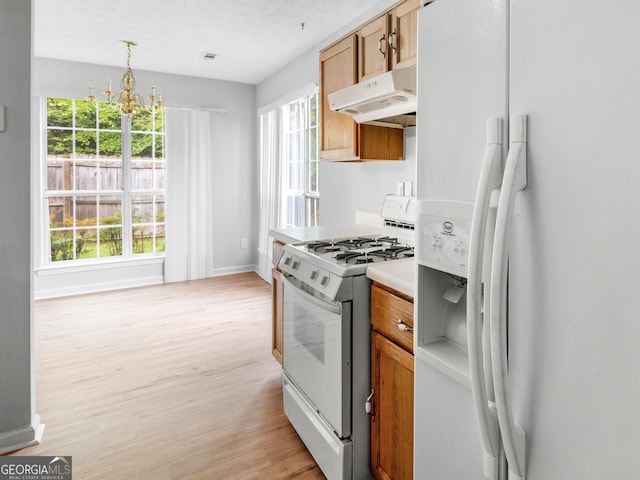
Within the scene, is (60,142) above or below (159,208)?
above

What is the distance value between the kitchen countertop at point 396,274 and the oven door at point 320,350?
17 centimetres

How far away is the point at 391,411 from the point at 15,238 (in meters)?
1.91

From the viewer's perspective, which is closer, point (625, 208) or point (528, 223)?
point (625, 208)

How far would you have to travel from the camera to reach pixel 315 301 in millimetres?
1822

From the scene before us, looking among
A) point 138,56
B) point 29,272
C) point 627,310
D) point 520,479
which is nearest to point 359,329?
point 520,479

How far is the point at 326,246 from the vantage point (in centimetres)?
217

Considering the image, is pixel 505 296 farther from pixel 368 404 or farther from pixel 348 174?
pixel 348 174

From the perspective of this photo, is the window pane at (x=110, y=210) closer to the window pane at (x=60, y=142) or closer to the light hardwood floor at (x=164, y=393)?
the window pane at (x=60, y=142)

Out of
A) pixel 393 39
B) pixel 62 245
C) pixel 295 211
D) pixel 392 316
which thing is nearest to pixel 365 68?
pixel 393 39

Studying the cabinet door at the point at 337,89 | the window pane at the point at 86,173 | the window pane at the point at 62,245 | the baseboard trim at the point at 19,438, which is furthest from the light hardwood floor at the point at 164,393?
the cabinet door at the point at 337,89

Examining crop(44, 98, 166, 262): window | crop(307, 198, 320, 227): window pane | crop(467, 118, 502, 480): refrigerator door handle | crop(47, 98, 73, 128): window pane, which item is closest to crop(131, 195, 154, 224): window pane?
crop(44, 98, 166, 262): window

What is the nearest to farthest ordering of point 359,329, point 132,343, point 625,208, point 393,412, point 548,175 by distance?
1. point 625,208
2. point 548,175
3. point 393,412
4. point 359,329
5. point 132,343

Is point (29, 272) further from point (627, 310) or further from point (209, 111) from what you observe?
point (209, 111)

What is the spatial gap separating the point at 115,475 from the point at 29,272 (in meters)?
1.05
